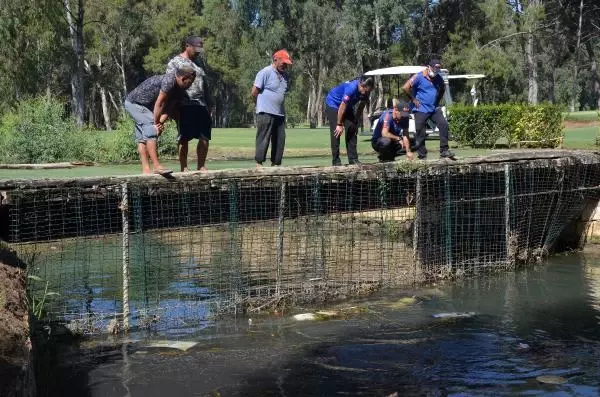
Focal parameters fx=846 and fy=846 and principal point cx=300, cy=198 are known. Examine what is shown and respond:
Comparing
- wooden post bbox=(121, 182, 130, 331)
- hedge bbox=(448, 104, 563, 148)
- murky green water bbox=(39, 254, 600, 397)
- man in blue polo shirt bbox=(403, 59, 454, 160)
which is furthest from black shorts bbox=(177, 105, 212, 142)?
hedge bbox=(448, 104, 563, 148)

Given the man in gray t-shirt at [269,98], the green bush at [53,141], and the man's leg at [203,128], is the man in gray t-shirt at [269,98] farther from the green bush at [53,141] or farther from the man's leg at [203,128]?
the green bush at [53,141]

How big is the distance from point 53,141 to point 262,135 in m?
11.1

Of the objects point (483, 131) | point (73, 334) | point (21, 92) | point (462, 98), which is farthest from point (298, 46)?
point (73, 334)

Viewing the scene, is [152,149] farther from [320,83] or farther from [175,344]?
[320,83]

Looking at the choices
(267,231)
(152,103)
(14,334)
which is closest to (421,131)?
(267,231)

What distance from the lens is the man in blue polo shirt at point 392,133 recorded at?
13984mm

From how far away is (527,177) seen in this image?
1384 cm

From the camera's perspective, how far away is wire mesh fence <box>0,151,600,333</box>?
373 inches

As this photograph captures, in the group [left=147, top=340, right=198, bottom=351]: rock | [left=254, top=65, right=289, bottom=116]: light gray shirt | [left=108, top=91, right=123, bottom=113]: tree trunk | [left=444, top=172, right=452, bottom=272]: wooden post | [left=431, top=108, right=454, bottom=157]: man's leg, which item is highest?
[left=108, top=91, right=123, bottom=113]: tree trunk

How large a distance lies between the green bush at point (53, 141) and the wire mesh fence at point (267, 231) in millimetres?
9426

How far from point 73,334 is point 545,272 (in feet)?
25.6

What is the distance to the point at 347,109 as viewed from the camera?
42.5 feet

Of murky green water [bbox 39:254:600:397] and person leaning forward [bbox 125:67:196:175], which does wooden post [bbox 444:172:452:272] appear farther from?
person leaning forward [bbox 125:67:196:175]

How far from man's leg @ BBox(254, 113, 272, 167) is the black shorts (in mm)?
1202
